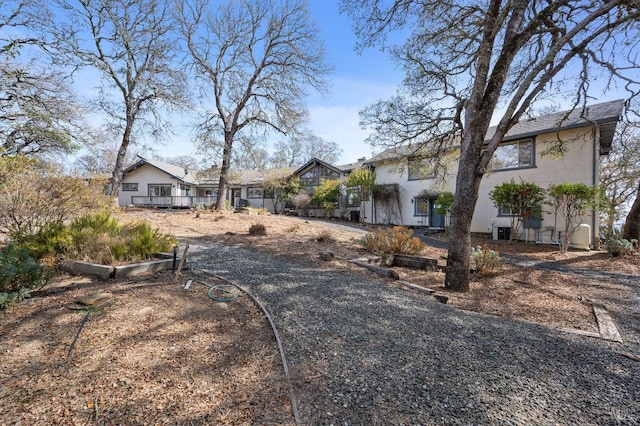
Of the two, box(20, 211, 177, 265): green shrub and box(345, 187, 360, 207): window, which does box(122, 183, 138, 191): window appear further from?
box(20, 211, 177, 265): green shrub

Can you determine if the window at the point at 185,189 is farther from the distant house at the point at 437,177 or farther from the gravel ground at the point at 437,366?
the gravel ground at the point at 437,366

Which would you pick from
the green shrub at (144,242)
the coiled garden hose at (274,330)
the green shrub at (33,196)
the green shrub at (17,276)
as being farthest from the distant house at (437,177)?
the green shrub at (17,276)

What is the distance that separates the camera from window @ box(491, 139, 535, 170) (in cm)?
1184

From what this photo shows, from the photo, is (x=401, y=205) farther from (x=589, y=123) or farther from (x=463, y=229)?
(x=463, y=229)

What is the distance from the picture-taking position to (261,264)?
225 inches

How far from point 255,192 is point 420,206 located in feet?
54.1

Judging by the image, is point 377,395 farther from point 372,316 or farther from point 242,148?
point 242,148

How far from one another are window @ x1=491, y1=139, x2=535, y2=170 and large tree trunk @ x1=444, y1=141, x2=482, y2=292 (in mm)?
8166

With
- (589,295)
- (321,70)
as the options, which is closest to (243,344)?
(589,295)

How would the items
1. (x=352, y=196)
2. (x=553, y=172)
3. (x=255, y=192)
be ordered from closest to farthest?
(x=553, y=172) < (x=352, y=196) < (x=255, y=192)

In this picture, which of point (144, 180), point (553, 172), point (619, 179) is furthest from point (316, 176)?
point (619, 179)

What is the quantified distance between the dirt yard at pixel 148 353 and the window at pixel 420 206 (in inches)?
441

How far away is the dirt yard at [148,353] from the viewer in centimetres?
178

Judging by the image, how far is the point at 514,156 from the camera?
482 inches
